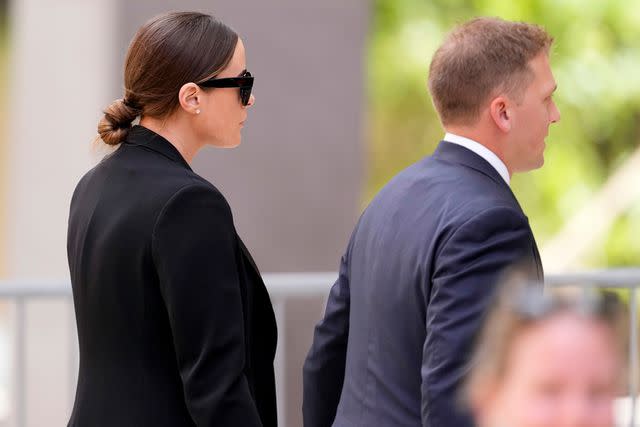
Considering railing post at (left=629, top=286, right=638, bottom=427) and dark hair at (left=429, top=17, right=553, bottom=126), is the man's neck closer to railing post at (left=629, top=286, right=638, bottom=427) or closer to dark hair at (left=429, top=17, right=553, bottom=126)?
dark hair at (left=429, top=17, right=553, bottom=126)

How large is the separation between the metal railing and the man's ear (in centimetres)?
137

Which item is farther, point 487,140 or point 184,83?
point 487,140

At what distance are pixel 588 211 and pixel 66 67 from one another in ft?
27.6

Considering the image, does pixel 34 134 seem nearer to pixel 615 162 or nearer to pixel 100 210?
pixel 100 210

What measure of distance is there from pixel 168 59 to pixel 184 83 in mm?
59

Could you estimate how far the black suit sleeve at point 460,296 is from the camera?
7.54ft

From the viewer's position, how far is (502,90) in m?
2.63

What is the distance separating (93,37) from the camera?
488cm

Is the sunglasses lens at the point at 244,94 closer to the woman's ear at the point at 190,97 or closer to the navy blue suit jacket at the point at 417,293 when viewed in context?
the woman's ear at the point at 190,97

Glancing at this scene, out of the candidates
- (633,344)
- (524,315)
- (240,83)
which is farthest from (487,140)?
(633,344)

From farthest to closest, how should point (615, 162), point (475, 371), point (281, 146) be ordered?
1. point (615, 162)
2. point (281, 146)
3. point (475, 371)

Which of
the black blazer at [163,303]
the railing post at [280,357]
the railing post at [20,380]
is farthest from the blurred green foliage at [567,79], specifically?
the black blazer at [163,303]

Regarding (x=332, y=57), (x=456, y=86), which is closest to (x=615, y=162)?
(x=332, y=57)

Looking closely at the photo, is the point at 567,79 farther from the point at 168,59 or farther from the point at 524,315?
the point at 524,315
